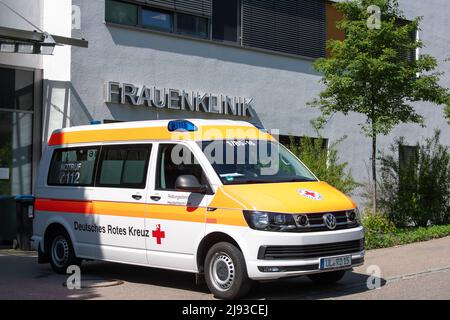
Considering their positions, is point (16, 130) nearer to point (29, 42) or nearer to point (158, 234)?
point (29, 42)

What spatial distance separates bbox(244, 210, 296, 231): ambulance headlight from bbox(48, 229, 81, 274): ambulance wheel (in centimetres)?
378

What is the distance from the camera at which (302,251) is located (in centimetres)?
829

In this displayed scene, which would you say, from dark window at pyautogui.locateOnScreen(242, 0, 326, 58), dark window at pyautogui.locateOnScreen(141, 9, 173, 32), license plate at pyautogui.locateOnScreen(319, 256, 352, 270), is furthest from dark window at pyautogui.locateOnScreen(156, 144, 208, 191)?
dark window at pyautogui.locateOnScreen(242, 0, 326, 58)

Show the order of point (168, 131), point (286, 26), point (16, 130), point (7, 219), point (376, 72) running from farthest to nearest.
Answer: point (286, 26) < point (16, 130) < point (376, 72) < point (7, 219) < point (168, 131)

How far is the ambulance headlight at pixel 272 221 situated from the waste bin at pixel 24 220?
23.8 feet

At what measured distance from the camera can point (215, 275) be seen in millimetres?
8617

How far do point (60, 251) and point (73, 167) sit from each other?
1377mm

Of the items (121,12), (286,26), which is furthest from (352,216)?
(286,26)

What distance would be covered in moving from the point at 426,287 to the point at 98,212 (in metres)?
4.77

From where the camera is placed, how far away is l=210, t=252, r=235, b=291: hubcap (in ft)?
27.7

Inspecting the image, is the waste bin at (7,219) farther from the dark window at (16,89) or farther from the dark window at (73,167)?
the dark window at (73,167)

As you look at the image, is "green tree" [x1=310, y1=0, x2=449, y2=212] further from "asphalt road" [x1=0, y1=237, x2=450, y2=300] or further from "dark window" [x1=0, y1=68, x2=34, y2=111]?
"dark window" [x1=0, y1=68, x2=34, y2=111]
